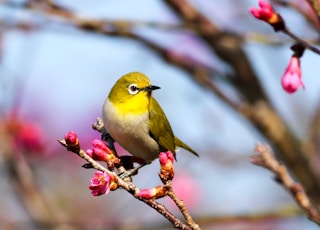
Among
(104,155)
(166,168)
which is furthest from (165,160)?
(104,155)

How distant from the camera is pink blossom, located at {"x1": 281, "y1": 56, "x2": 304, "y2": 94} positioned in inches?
109

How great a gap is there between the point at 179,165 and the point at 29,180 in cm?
214

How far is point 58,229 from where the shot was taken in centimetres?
424

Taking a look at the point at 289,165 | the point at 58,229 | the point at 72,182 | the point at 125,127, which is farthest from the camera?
the point at 72,182

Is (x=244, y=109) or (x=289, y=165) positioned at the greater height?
(x=244, y=109)

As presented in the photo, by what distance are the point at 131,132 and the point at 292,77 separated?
3.18 feet

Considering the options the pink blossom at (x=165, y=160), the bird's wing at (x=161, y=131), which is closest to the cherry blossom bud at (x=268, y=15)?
the pink blossom at (x=165, y=160)

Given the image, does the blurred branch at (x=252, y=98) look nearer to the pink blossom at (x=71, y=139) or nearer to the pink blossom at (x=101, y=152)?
the pink blossom at (x=101, y=152)

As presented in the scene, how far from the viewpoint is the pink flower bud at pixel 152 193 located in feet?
7.85

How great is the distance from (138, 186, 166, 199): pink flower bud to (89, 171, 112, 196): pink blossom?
127 millimetres

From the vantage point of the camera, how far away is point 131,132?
3.44 m

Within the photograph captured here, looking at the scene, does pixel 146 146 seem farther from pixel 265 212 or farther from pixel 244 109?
pixel 244 109

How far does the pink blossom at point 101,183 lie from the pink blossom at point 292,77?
868 millimetres

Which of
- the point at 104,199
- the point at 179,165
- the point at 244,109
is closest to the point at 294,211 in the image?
the point at 244,109
